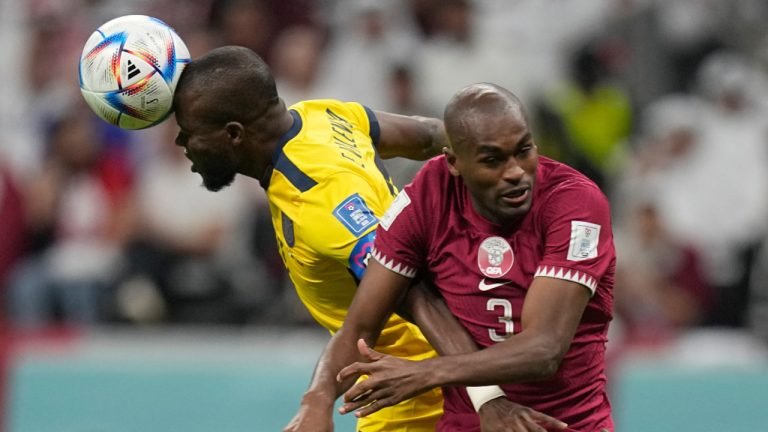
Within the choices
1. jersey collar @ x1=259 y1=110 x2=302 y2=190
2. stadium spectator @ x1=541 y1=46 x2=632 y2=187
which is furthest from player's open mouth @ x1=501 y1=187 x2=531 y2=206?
stadium spectator @ x1=541 y1=46 x2=632 y2=187

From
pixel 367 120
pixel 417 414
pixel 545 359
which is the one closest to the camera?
pixel 545 359

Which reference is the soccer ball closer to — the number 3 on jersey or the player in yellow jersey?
the player in yellow jersey

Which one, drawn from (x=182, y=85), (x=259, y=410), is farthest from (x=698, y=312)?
(x=182, y=85)

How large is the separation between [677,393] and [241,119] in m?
4.08

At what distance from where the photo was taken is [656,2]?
10.7 meters

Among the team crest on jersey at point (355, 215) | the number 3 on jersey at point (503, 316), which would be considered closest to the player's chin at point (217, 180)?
the team crest on jersey at point (355, 215)

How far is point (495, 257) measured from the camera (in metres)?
4.32

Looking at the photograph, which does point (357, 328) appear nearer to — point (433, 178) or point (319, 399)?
point (319, 399)

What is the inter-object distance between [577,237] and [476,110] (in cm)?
51

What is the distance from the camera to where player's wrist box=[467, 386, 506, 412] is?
4289mm

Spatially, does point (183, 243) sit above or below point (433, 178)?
below

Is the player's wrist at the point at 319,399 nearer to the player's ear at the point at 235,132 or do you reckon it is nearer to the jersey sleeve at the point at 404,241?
the jersey sleeve at the point at 404,241

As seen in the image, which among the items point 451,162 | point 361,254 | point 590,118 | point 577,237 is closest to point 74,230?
point 590,118

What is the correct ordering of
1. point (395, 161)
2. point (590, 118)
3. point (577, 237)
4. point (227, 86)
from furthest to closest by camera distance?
point (590, 118) → point (395, 161) → point (227, 86) → point (577, 237)
